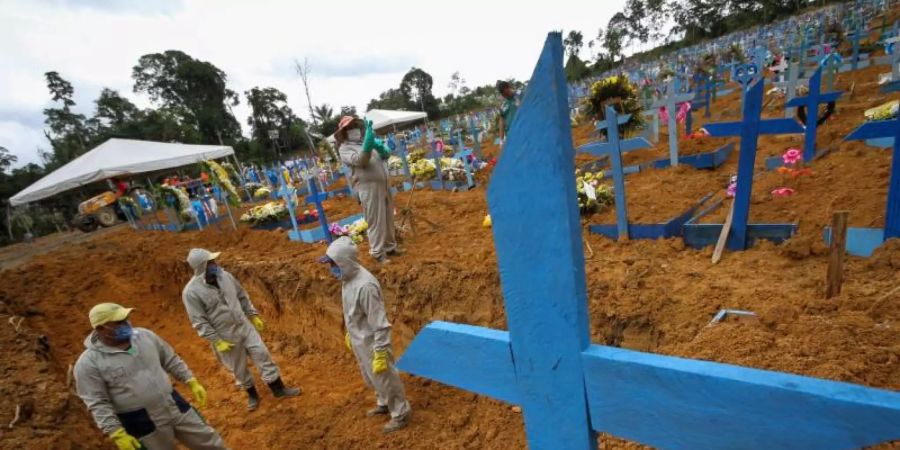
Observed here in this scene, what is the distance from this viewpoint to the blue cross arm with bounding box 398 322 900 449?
0.52 meters

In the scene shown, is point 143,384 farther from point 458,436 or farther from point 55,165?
point 55,165

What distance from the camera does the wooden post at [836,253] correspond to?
215 cm

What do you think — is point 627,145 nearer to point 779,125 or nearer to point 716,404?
point 779,125

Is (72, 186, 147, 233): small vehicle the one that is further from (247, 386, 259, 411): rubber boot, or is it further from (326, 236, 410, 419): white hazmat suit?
(326, 236, 410, 419): white hazmat suit

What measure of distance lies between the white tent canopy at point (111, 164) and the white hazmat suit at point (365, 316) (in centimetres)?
981

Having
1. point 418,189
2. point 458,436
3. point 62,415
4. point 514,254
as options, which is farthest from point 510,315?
point 418,189

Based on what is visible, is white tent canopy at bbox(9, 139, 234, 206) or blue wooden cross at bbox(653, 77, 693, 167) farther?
white tent canopy at bbox(9, 139, 234, 206)

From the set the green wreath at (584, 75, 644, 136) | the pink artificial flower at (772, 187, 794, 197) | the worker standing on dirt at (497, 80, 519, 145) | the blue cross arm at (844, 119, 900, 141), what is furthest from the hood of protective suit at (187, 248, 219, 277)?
the green wreath at (584, 75, 644, 136)

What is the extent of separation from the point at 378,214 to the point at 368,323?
193 cm

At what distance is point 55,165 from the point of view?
3064cm

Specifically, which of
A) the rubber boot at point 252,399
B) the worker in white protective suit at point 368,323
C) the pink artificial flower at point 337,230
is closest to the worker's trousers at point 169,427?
the rubber boot at point 252,399

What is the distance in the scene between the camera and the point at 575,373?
784 millimetres

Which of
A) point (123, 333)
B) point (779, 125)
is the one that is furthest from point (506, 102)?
point (123, 333)

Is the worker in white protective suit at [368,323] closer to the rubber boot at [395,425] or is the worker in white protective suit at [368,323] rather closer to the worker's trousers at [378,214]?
the rubber boot at [395,425]
